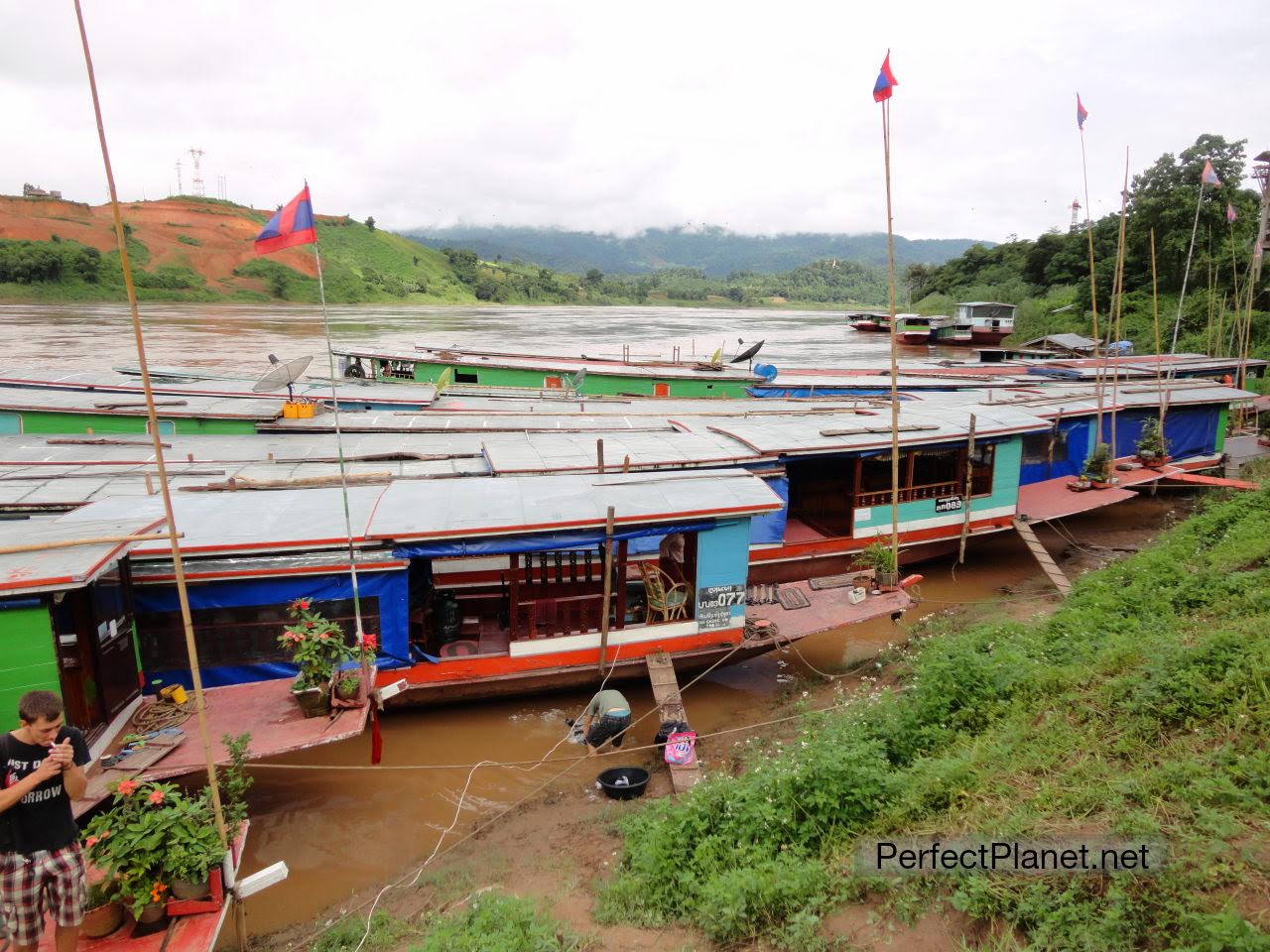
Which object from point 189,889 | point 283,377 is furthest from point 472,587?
point 283,377

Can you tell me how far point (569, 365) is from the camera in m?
21.6

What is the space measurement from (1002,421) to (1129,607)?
220 inches

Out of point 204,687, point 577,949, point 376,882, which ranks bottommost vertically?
point 376,882

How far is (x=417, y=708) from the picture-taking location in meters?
7.96

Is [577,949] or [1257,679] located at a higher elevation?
[1257,679]

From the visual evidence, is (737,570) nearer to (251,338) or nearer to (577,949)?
(577,949)

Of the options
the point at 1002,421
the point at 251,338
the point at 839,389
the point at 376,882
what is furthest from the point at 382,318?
the point at 376,882

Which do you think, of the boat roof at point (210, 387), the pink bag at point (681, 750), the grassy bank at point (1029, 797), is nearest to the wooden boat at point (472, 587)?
the pink bag at point (681, 750)

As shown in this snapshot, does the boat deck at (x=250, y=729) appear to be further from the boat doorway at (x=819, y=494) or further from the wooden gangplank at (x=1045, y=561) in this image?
the wooden gangplank at (x=1045, y=561)

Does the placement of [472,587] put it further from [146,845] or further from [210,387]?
[210,387]

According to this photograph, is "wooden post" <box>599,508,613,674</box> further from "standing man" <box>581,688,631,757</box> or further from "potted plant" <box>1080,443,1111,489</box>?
"potted plant" <box>1080,443,1111,489</box>

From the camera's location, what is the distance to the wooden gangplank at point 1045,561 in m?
11.3

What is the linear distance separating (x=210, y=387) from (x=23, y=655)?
1367 centimetres

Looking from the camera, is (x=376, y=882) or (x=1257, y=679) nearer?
(x=1257, y=679)
